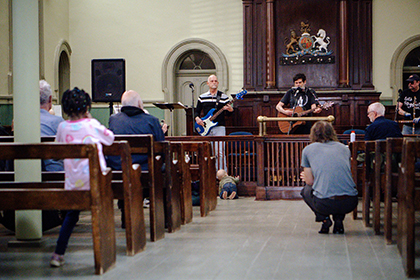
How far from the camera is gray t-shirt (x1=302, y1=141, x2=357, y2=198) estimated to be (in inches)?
183

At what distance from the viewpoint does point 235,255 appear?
147 inches

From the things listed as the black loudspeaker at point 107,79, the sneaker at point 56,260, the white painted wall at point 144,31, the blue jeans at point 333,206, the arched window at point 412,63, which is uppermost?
the white painted wall at point 144,31

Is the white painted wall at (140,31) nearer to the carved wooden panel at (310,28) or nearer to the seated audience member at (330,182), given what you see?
the carved wooden panel at (310,28)

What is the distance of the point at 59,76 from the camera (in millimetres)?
13102

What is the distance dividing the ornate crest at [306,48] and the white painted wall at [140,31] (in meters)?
1.59

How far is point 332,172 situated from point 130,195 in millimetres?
1808

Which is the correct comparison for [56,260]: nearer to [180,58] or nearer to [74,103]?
[74,103]

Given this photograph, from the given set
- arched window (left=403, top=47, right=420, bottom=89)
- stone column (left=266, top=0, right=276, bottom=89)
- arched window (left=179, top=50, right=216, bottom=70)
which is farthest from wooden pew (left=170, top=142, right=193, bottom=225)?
arched window (left=403, top=47, right=420, bottom=89)

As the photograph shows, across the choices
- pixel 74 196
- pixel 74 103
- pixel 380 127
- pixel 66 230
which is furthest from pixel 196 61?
pixel 74 196

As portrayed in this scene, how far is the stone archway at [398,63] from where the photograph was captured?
12.1 metres

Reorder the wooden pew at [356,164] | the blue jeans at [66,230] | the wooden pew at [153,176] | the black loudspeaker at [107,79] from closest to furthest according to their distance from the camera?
the blue jeans at [66,230], the wooden pew at [153,176], the wooden pew at [356,164], the black loudspeaker at [107,79]

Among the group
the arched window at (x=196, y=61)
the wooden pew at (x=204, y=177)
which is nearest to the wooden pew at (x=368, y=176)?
the wooden pew at (x=204, y=177)

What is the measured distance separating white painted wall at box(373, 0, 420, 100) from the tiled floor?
7549 mm

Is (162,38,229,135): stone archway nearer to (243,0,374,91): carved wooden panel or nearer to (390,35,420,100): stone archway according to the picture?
(243,0,374,91): carved wooden panel
